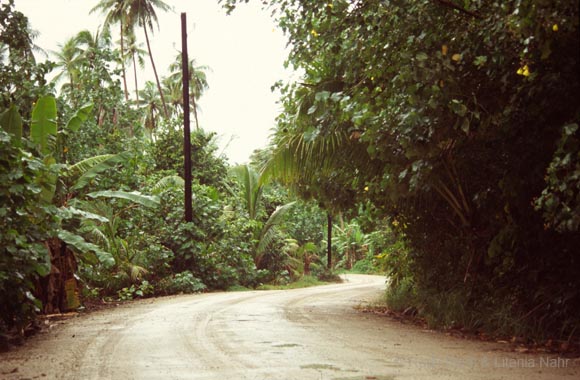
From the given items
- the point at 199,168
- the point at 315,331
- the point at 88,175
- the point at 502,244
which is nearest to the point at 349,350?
the point at 315,331

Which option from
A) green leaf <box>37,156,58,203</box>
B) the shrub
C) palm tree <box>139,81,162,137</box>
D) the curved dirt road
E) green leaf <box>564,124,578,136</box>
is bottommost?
the curved dirt road

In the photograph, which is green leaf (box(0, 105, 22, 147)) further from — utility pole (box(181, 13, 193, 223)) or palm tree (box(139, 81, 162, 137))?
palm tree (box(139, 81, 162, 137))

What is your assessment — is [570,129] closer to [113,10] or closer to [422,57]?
[422,57]

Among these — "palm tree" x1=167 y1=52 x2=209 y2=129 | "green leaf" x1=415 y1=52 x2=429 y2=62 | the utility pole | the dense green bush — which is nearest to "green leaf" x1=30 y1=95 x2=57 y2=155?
the dense green bush

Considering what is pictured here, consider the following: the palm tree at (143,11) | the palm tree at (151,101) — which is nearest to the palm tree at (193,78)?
the palm tree at (151,101)

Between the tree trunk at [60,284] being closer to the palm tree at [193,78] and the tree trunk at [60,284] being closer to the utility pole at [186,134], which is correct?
the utility pole at [186,134]

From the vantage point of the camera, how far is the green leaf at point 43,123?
436 inches

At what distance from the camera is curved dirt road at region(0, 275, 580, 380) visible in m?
5.57

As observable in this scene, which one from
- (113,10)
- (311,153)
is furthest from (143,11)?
(311,153)

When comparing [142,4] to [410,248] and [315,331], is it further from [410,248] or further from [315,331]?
[315,331]

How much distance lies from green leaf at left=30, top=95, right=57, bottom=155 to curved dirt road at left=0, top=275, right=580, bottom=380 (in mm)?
3385

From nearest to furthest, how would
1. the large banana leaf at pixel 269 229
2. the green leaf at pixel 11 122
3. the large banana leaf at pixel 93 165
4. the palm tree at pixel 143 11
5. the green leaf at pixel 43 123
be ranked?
the green leaf at pixel 11 122 → the green leaf at pixel 43 123 → the large banana leaf at pixel 93 165 → the large banana leaf at pixel 269 229 → the palm tree at pixel 143 11

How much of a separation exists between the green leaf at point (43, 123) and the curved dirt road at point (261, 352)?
3.38 meters

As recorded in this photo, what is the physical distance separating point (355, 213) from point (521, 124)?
6.24 m
